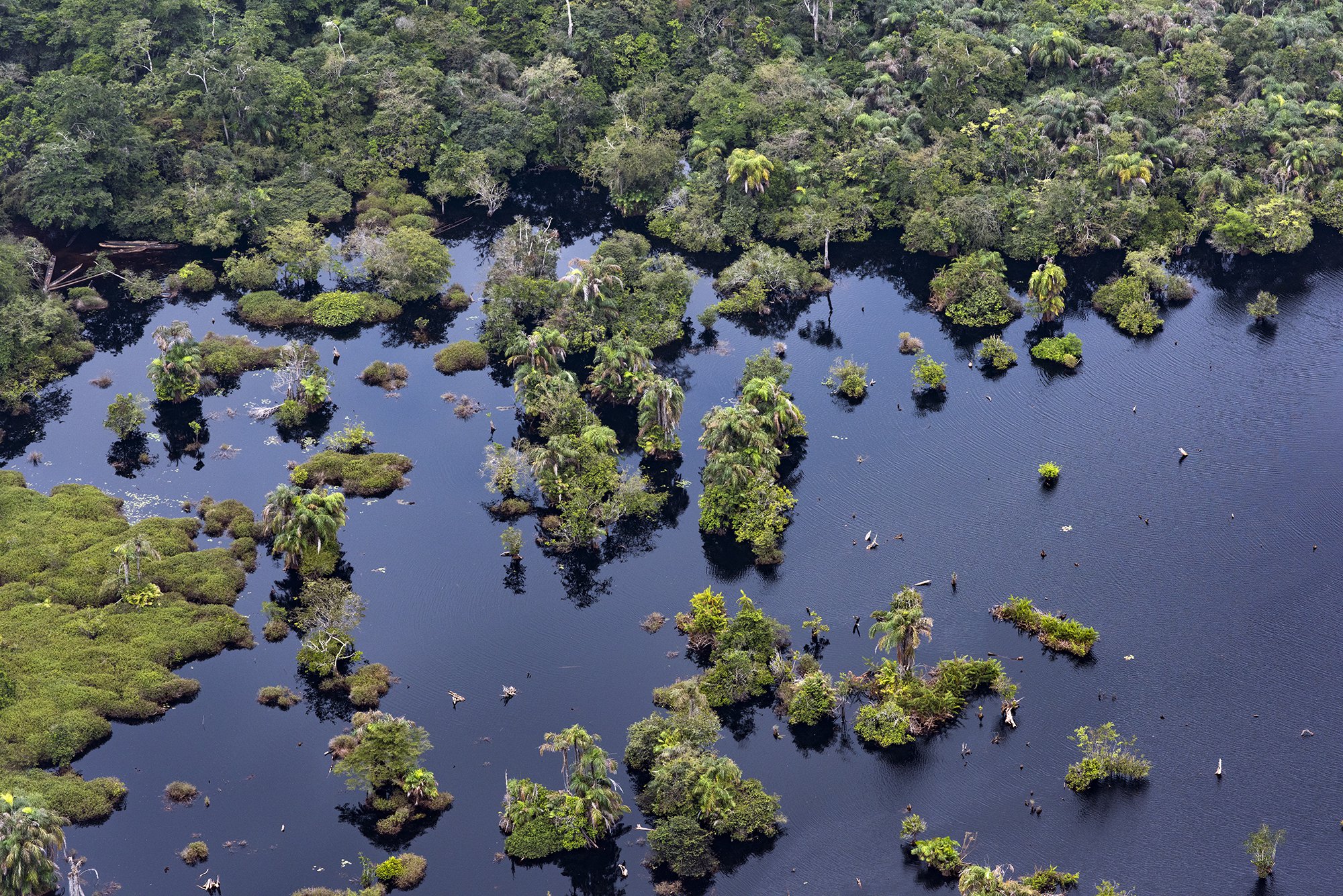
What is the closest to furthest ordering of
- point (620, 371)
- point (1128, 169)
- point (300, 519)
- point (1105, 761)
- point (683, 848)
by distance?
point (683, 848)
point (1105, 761)
point (300, 519)
point (620, 371)
point (1128, 169)

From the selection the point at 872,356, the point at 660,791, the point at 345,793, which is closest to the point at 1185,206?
the point at 872,356

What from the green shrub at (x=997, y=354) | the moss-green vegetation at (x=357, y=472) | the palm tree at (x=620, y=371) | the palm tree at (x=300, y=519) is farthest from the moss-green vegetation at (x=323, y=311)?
the green shrub at (x=997, y=354)

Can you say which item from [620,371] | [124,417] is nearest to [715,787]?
→ [620,371]

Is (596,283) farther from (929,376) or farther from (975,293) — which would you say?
(975,293)

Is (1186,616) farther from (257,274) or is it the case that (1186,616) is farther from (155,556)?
(257,274)

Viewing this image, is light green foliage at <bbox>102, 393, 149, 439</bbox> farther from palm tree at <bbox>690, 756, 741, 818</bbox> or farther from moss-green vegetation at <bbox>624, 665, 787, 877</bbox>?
palm tree at <bbox>690, 756, 741, 818</bbox>

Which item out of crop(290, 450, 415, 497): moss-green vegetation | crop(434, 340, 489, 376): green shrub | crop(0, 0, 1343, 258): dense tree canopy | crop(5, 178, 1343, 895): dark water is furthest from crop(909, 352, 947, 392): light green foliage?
crop(290, 450, 415, 497): moss-green vegetation
